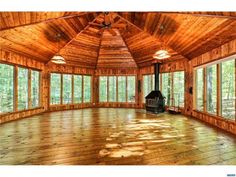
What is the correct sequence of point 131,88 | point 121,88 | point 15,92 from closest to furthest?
point 15,92, point 131,88, point 121,88

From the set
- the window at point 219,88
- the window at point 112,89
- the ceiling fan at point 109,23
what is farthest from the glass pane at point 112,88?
the window at point 219,88

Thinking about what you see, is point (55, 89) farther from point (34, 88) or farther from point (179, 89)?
point (179, 89)

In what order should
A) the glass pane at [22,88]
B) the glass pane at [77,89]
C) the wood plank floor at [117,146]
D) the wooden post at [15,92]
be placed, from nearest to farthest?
the wood plank floor at [117,146] < the wooden post at [15,92] < the glass pane at [22,88] < the glass pane at [77,89]

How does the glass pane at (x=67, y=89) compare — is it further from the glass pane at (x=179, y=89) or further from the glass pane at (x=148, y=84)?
the glass pane at (x=179, y=89)

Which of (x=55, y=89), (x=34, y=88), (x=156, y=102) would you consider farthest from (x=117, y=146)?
(x=55, y=89)

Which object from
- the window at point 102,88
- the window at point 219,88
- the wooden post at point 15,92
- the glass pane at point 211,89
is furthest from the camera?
the window at point 102,88

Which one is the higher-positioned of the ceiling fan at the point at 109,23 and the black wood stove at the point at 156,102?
the ceiling fan at the point at 109,23

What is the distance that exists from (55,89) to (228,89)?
828cm

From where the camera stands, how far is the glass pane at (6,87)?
5.97 m

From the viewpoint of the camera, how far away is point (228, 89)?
4832 mm

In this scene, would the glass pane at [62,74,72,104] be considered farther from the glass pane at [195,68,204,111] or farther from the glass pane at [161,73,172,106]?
the glass pane at [195,68,204,111]

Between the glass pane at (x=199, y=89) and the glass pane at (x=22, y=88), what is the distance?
7.77 m
